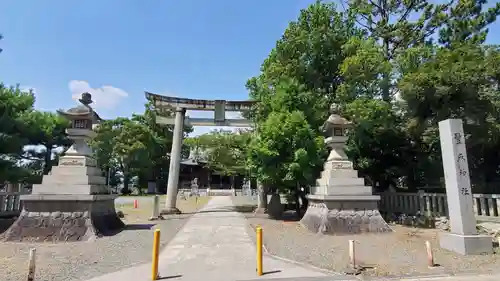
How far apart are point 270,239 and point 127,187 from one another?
40418 mm

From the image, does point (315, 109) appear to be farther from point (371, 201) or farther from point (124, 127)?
point (124, 127)

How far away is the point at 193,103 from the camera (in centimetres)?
1973

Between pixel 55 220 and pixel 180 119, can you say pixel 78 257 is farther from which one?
pixel 180 119

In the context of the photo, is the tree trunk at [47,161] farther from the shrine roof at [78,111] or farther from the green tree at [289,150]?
the green tree at [289,150]

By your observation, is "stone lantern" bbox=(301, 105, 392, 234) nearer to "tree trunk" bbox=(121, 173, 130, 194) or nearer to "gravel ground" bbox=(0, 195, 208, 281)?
"gravel ground" bbox=(0, 195, 208, 281)

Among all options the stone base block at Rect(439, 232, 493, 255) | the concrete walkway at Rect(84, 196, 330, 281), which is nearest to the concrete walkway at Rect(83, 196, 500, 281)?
the concrete walkway at Rect(84, 196, 330, 281)

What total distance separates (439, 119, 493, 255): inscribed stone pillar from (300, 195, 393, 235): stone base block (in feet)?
8.59

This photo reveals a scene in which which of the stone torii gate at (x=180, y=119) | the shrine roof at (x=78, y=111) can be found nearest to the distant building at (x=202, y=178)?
the stone torii gate at (x=180, y=119)

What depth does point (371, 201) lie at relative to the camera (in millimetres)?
11992

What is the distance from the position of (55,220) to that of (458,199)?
1306cm

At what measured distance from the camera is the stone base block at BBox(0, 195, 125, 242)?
10398 millimetres

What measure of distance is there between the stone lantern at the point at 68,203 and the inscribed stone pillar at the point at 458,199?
1147 cm

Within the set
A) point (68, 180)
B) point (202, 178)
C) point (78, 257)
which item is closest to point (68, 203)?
point (68, 180)

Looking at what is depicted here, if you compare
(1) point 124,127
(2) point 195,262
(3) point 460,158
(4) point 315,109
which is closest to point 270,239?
(2) point 195,262
